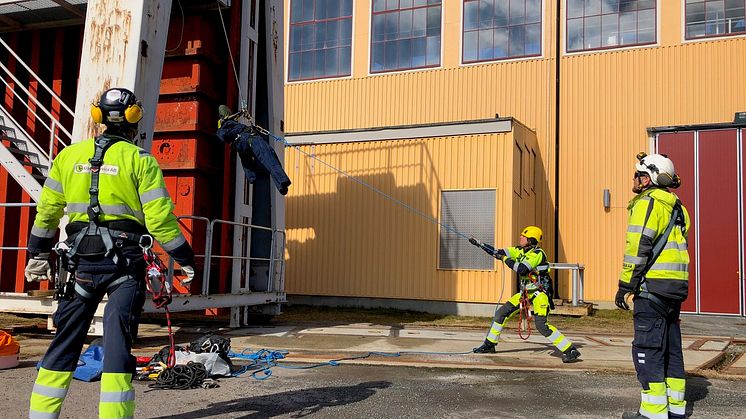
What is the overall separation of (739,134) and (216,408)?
1464cm

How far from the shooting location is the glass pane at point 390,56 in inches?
733

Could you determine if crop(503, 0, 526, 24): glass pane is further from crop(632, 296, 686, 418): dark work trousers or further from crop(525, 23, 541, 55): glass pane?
crop(632, 296, 686, 418): dark work trousers

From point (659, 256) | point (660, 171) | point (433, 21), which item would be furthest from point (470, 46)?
point (659, 256)

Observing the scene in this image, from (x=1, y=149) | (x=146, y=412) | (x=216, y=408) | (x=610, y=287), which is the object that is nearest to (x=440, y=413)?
(x=216, y=408)

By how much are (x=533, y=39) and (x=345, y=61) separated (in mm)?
5301

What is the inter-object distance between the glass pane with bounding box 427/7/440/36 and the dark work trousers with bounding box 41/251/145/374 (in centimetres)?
1555

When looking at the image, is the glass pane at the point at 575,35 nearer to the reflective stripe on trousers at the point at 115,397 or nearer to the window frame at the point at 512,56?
the window frame at the point at 512,56

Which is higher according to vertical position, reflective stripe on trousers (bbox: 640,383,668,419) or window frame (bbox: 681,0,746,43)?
window frame (bbox: 681,0,746,43)

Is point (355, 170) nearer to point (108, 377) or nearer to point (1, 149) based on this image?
point (1, 149)

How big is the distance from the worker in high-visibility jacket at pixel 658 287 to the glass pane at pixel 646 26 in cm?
1291

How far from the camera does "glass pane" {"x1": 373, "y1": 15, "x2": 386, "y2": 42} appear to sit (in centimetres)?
1875

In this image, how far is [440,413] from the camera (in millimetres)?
4828

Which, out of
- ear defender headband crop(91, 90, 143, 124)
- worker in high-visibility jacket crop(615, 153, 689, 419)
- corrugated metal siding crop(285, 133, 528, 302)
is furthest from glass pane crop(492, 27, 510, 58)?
ear defender headband crop(91, 90, 143, 124)

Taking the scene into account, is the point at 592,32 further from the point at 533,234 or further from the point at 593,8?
the point at 533,234
